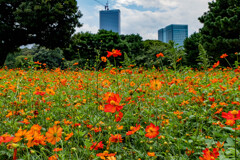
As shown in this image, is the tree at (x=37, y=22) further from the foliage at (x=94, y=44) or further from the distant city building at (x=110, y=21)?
the distant city building at (x=110, y=21)

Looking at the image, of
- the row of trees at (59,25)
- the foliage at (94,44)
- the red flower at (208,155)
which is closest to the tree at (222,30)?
the row of trees at (59,25)

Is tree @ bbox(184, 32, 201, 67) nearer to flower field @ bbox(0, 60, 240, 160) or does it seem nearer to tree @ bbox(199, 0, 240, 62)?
tree @ bbox(199, 0, 240, 62)

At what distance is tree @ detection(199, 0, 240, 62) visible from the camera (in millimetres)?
10195

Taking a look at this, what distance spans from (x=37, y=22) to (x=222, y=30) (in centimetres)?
1181

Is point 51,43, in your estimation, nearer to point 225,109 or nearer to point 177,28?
point 225,109

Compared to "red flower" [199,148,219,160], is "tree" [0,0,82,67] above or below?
above

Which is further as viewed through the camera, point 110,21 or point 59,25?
point 110,21

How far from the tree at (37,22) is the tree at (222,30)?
9.28 metres

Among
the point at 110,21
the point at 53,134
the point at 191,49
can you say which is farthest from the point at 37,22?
the point at 110,21

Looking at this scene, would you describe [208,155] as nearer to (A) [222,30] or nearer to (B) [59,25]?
(A) [222,30]

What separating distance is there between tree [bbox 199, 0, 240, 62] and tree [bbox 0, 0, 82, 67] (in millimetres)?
9280

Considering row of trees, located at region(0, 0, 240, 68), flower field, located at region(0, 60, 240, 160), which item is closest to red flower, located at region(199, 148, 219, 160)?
flower field, located at region(0, 60, 240, 160)

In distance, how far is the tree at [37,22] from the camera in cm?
1117

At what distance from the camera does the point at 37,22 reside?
11562 millimetres
